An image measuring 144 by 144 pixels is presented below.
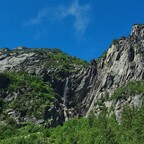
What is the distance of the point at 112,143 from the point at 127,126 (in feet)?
47.0

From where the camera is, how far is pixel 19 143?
654ft

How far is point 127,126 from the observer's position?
561 ft

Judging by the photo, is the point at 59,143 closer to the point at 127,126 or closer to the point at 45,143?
the point at 45,143

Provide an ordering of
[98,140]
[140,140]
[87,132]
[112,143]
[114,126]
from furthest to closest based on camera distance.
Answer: [87,132], [114,126], [98,140], [112,143], [140,140]

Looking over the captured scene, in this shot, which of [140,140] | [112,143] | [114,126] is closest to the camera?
[140,140]

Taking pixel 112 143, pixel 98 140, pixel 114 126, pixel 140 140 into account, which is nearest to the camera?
pixel 140 140

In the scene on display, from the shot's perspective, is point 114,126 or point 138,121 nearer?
point 138,121

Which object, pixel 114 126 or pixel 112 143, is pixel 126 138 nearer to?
pixel 112 143

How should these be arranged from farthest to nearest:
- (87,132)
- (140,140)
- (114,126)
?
(87,132)
(114,126)
(140,140)

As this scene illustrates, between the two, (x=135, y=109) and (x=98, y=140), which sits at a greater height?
(x=135, y=109)

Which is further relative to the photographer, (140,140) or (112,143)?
(112,143)

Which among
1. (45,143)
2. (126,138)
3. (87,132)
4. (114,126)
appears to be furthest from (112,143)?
(45,143)

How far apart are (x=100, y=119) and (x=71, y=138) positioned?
51.6 ft

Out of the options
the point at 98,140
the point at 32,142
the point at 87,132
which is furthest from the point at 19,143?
the point at 98,140
